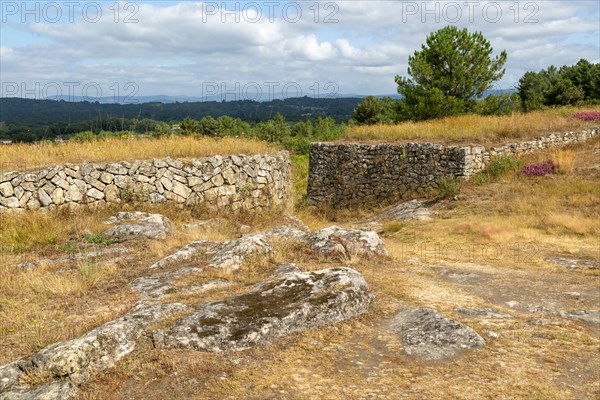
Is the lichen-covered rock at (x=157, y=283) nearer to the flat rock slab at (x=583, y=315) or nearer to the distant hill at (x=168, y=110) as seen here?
the flat rock slab at (x=583, y=315)

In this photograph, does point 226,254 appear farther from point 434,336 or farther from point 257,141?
point 257,141

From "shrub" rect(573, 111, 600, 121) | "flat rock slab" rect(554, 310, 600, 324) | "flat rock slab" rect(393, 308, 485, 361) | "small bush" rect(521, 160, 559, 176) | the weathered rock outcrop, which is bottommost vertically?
"flat rock slab" rect(554, 310, 600, 324)

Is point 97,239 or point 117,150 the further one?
point 117,150

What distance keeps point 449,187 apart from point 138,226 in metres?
11.4

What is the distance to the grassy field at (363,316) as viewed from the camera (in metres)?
4.35

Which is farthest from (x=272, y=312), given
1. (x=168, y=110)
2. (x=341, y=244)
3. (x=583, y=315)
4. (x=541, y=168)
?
(x=168, y=110)

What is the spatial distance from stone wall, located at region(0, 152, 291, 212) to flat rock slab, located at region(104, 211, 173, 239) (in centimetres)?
111

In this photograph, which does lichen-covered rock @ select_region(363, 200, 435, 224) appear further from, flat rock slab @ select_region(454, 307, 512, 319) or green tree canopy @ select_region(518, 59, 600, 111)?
green tree canopy @ select_region(518, 59, 600, 111)

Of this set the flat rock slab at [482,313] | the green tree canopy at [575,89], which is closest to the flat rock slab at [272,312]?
the flat rock slab at [482,313]

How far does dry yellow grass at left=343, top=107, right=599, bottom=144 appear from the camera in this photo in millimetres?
20391

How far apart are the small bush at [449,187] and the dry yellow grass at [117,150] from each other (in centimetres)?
653

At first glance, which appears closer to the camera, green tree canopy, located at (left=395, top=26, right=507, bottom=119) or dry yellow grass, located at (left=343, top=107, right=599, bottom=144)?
dry yellow grass, located at (left=343, top=107, right=599, bottom=144)

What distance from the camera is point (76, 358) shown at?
4355 millimetres

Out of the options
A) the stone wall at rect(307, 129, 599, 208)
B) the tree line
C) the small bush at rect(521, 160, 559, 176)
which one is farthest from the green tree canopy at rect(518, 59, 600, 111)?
the small bush at rect(521, 160, 559, 176)
